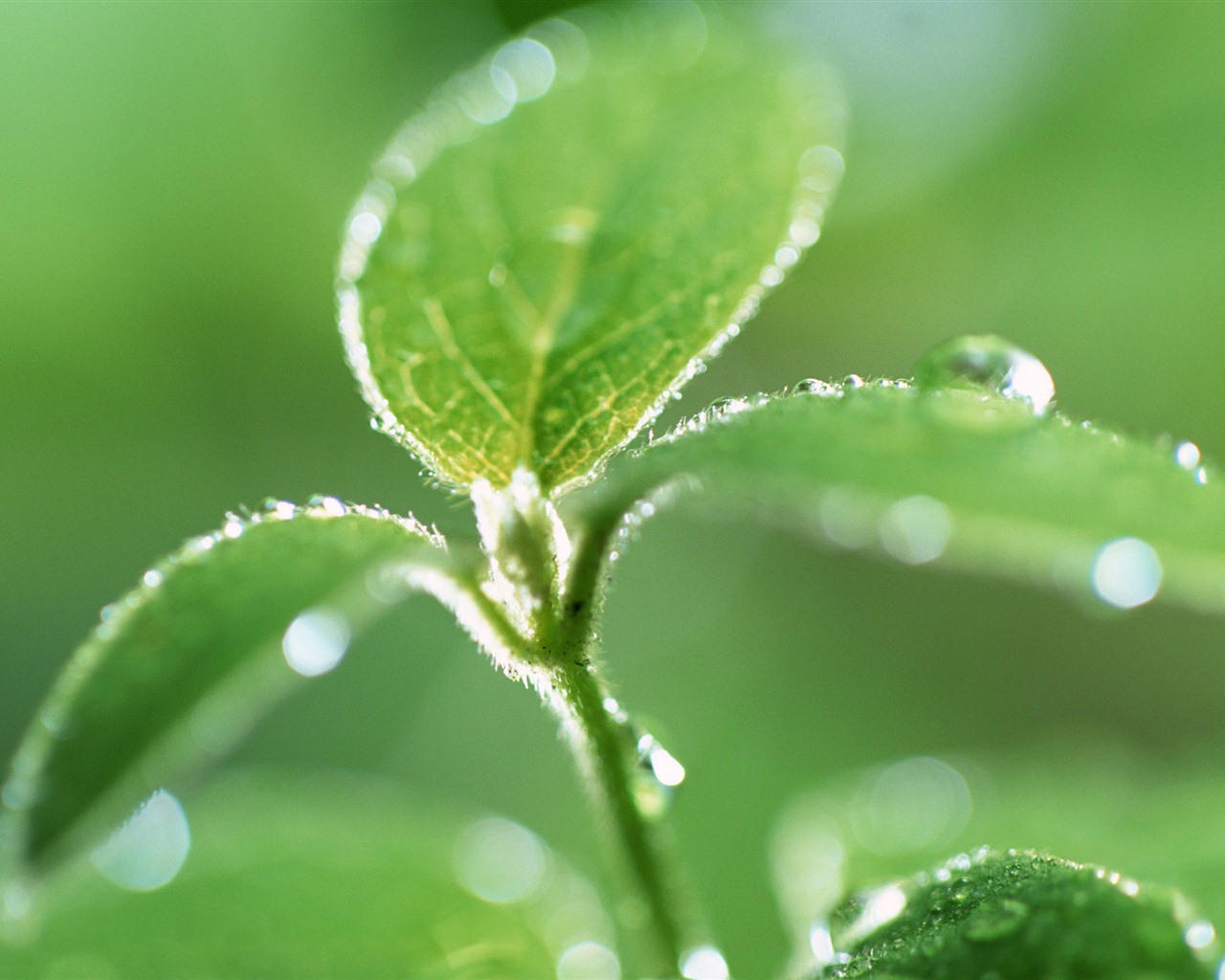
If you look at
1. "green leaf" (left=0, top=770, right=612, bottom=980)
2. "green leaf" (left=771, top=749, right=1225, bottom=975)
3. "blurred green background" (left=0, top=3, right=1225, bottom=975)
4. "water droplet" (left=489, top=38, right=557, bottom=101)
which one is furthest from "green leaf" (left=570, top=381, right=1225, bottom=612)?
"blurred green background" (left=0, top=3, right=1225, bottom=975)

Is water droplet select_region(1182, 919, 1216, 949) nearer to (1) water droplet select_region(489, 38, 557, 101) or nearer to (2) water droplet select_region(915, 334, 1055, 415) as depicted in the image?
(2) water droplet select_region(915, 334, 1055, 415)

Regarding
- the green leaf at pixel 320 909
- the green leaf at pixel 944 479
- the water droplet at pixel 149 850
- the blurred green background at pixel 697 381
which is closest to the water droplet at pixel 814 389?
the green leaf at pixel 944 479

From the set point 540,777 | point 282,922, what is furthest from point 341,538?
point 540,777

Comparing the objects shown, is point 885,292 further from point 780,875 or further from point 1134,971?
point 1134,971

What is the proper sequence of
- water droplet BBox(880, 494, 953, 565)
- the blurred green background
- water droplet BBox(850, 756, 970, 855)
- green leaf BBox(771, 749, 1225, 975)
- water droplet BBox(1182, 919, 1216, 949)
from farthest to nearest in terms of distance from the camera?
the blurred green background → water droplet BBox(850, 756, 970, 855) → green leaf BBox(771, 749, 1225, 975) → water droplet BBox(880, 494, 953, 565) → water droplet BBox(1182, 919, 1216, 949)

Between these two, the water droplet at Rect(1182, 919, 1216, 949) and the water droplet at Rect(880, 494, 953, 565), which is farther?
the water droplet at Rect(880, 494, 953, 565)

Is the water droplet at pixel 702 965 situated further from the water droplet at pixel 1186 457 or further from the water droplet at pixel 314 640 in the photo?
the water droplet at pixel 1186 457

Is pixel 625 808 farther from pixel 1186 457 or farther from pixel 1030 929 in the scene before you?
pixel 1186 457
